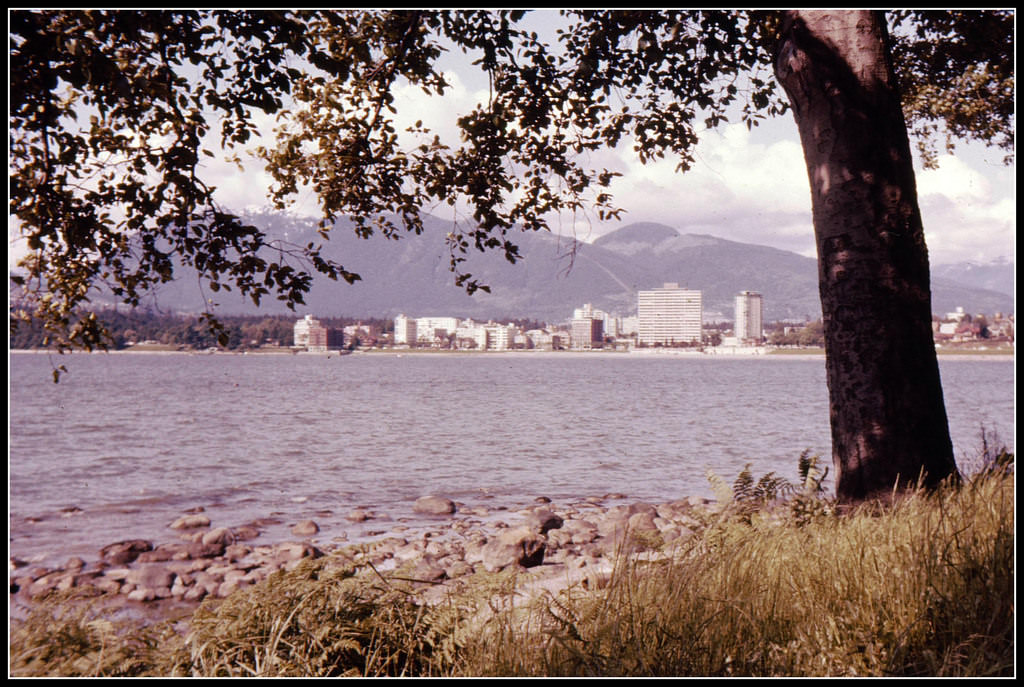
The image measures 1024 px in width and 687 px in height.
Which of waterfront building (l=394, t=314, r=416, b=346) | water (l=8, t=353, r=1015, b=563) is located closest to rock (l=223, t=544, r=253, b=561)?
water (l=8, t=353, r=1015, b=563)

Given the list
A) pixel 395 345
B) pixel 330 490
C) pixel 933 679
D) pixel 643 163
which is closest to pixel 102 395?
pixel 395 345

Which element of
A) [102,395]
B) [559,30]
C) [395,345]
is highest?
[559,30]

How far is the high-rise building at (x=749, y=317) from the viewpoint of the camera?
4589 inches

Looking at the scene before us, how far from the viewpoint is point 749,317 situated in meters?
117

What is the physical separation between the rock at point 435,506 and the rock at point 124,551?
595 cm

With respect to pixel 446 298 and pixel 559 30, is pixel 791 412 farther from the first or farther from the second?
pixel 446 298

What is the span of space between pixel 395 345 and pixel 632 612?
56759 millimetres

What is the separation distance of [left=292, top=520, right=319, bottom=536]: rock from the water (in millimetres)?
317

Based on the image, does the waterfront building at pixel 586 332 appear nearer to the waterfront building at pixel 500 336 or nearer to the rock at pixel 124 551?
the waterfront building at pixel 500 336

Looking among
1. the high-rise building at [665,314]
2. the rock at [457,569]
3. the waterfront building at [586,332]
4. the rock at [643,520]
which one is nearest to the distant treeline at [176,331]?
the rock at [457,569]

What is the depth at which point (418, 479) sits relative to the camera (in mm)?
25328

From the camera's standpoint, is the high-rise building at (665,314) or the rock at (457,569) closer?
the rock at (457,569)

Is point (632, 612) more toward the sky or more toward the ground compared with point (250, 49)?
more toward the ground

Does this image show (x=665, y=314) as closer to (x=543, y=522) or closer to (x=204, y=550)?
(x=543, y=522)
